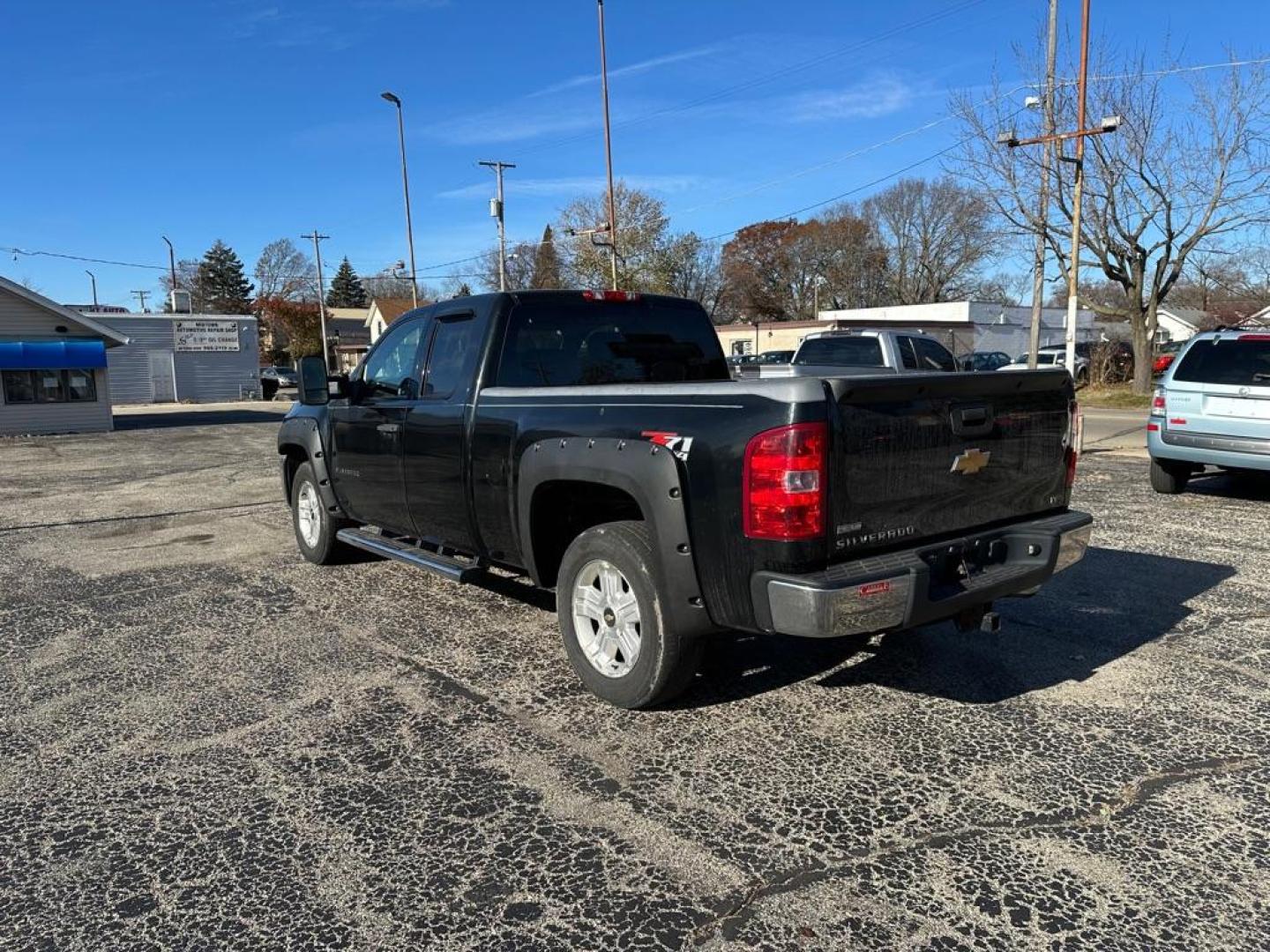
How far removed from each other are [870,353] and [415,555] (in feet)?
29.5

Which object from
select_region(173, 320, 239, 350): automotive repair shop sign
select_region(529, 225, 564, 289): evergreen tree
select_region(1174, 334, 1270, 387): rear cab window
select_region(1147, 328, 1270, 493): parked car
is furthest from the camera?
select_region(529, 225, 564, 289): evergreen tree

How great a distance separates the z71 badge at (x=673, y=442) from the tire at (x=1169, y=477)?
8382mm

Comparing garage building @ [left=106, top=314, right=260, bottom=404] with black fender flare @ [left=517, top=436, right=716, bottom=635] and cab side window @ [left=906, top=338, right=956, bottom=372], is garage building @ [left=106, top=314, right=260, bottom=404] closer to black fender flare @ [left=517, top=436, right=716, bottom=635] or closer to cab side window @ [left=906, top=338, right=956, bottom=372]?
cab side window @ [left=906, top=338, right=956, bottom=372]

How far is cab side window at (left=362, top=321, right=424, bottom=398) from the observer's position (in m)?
5.62

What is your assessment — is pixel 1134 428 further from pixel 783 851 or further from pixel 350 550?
pixel 783 851

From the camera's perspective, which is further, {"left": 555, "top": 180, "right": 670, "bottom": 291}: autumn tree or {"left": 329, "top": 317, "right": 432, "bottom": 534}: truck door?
{"left": 555, "top": 180, "right": 670, "bottom": 291}: autumn tree

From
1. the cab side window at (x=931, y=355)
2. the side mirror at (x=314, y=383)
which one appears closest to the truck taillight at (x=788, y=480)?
the side mirror at (x=314, y=383)

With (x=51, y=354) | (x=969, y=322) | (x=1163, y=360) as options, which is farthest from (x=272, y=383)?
(x=969, y=322)

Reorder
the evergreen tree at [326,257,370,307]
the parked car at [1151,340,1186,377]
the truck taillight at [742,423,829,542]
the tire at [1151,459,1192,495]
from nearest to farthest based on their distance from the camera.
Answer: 1. the truck taillight at [742,423,829,542]
2. the tire at [1151,459,1192,495]
3. the parked car at [1151,340,1186,377]
4. the evergreen tree at [326,257,370,307]

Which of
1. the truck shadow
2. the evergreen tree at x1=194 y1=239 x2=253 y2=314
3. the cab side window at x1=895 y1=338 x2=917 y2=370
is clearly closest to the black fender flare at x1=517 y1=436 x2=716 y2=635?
the truck shadow

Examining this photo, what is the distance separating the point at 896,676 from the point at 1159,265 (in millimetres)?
25439

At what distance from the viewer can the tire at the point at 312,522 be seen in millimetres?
6840

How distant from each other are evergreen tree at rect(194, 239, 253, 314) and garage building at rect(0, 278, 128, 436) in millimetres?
65190

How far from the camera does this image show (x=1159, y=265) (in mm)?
24922
